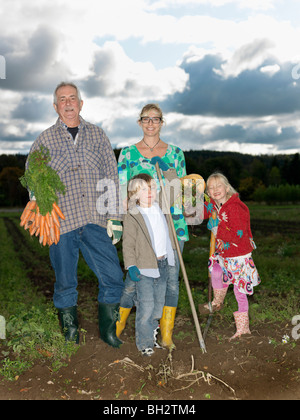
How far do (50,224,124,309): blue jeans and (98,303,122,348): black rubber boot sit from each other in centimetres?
17

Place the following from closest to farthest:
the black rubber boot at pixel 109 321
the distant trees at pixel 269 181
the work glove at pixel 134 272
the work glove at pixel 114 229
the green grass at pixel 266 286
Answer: the work glove at pixel 134 272
the work glove at pixel 114 229
the black rubber boot at pixel 109 321
the green grass at pixel 266 286
the distant trees at pixel 269 181

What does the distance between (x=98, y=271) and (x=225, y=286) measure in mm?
1689

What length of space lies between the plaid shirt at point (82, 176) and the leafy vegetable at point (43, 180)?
0.34ft

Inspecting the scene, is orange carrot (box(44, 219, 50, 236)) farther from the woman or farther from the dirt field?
the dirt field

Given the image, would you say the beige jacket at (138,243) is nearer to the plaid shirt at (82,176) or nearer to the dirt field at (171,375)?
the plaid shirt at (82,176)

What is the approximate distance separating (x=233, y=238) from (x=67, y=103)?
2222 millimetres

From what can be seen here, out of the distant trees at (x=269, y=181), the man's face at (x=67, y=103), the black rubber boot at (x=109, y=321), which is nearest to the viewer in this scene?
the man's face at (x=67, y=103)

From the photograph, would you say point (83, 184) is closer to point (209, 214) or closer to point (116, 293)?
point (116, 293)

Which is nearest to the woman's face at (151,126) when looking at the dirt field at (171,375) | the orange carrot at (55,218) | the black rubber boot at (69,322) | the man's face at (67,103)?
the man's face at (67,103)

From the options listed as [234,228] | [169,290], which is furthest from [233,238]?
[169,290]

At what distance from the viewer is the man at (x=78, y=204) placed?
4031 mm

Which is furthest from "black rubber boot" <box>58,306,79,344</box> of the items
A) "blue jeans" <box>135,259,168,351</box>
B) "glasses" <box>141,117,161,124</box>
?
"glasses" <box>141,117,161,124</box>

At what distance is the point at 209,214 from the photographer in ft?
15.1
